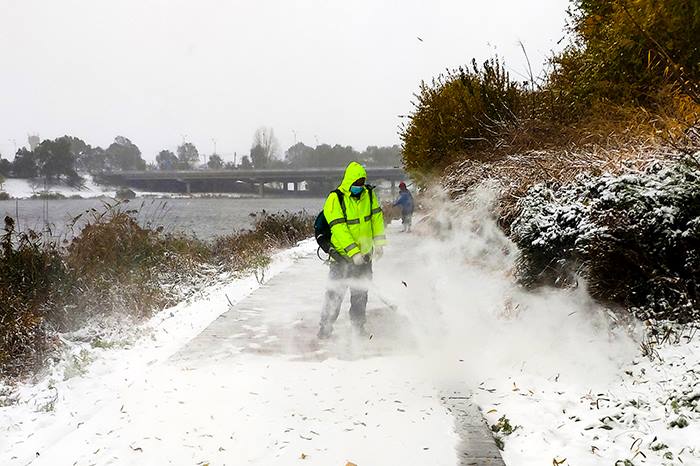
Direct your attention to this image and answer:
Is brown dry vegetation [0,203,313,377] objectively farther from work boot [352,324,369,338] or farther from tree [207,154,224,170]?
tree [207,154,224,170]

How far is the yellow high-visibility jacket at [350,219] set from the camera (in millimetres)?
5344

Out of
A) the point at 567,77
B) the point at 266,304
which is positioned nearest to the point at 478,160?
the point at 567,77

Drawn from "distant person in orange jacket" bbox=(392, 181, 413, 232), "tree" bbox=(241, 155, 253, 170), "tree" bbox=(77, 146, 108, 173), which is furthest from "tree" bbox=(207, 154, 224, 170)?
"distant person in orange jacket" bbox=(392, 181, 413, 232)

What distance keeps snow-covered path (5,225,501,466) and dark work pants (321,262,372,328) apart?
0.90 ft

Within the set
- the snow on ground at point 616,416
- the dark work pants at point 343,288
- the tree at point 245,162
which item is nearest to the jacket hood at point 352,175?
the dark work pants at point 343,288

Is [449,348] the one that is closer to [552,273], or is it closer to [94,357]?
[552,273]

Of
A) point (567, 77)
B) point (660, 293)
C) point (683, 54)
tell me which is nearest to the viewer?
point (660, 293)

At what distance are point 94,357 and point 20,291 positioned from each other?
6.22ft

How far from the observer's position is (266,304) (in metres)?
7.12

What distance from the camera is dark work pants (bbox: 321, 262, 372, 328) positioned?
5.62 m

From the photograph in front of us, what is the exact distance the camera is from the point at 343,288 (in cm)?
564

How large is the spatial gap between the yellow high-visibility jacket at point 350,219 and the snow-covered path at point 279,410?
1.01m

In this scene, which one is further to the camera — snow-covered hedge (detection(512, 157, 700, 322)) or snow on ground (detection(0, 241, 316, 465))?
snow on ground (detection(0, 241, 316, 465))

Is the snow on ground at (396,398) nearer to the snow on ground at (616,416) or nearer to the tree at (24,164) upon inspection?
the snow on ground at (616,416)
